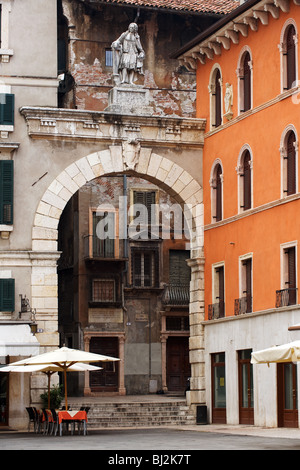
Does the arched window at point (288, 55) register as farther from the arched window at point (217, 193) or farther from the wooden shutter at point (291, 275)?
the arched window at point (217, 193)

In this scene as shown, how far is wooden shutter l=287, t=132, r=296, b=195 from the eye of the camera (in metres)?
34.2

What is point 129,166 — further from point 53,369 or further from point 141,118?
point 53,369

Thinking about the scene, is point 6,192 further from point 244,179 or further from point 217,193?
point 244,179

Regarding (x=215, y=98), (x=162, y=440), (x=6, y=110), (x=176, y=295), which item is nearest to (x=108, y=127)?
(x=6, y=110)

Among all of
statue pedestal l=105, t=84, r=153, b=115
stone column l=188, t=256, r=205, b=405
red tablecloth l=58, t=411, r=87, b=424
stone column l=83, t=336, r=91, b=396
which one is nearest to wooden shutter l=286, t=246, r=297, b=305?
stone column l=188, t=256, r=205, b=405

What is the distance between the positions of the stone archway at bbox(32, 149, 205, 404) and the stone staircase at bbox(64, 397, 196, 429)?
788 mm

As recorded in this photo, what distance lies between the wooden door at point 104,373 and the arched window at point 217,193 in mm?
14875

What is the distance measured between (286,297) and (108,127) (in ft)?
29.7

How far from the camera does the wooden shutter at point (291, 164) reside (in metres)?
34.2

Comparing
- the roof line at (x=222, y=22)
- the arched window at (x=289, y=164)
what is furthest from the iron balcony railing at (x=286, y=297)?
the roof line at (x=222, y=22)

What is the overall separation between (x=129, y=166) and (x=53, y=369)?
792 cm

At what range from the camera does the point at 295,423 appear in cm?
3309
